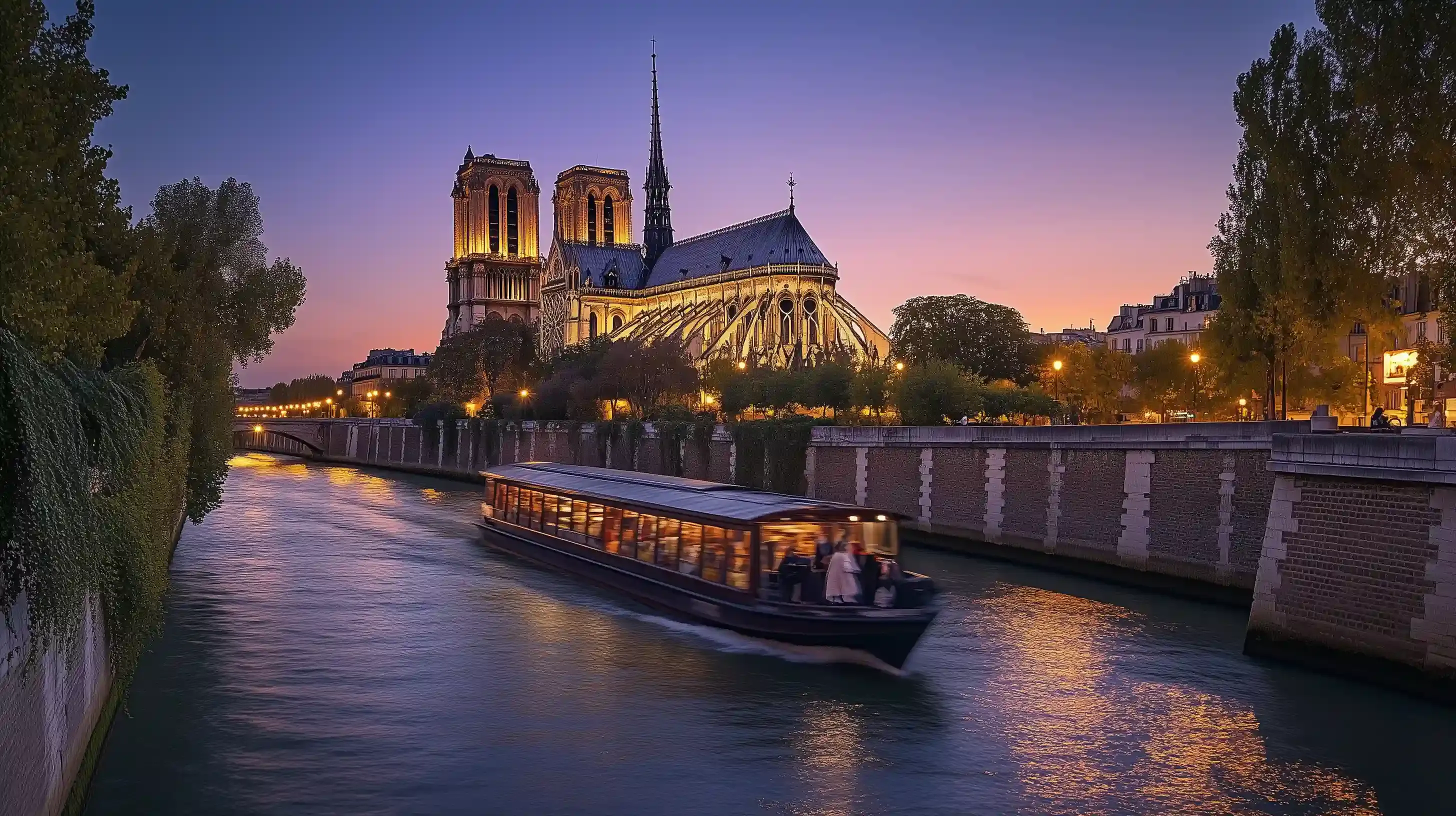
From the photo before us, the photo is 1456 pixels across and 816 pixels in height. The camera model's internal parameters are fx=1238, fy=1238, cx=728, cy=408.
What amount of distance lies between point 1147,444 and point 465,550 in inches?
715

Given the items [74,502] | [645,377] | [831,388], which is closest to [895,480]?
[831,388]

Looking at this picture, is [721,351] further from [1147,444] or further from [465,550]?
[1147,444]

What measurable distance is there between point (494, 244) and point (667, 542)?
121 metres

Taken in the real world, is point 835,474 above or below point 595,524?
above

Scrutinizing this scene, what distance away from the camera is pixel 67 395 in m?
8.24

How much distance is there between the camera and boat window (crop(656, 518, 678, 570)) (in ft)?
73.7

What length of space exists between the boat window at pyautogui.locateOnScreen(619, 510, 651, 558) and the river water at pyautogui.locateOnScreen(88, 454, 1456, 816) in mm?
1248

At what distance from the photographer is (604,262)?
114188 millimetres

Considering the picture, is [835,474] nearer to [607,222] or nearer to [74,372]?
[74,372]

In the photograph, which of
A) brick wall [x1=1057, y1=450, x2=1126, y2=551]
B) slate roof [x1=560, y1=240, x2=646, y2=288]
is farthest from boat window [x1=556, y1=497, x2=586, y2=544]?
slate roof [x1=560, y1=240, x2=646, y2=288]

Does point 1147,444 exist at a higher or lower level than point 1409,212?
lower

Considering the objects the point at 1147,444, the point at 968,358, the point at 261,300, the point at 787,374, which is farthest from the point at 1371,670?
the point at 968,358

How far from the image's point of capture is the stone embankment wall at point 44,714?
315 inches

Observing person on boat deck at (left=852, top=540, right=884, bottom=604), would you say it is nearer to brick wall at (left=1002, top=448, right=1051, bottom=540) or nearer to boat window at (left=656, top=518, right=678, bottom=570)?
boat window at (left=656, top=518, right=678, bottom=570)
